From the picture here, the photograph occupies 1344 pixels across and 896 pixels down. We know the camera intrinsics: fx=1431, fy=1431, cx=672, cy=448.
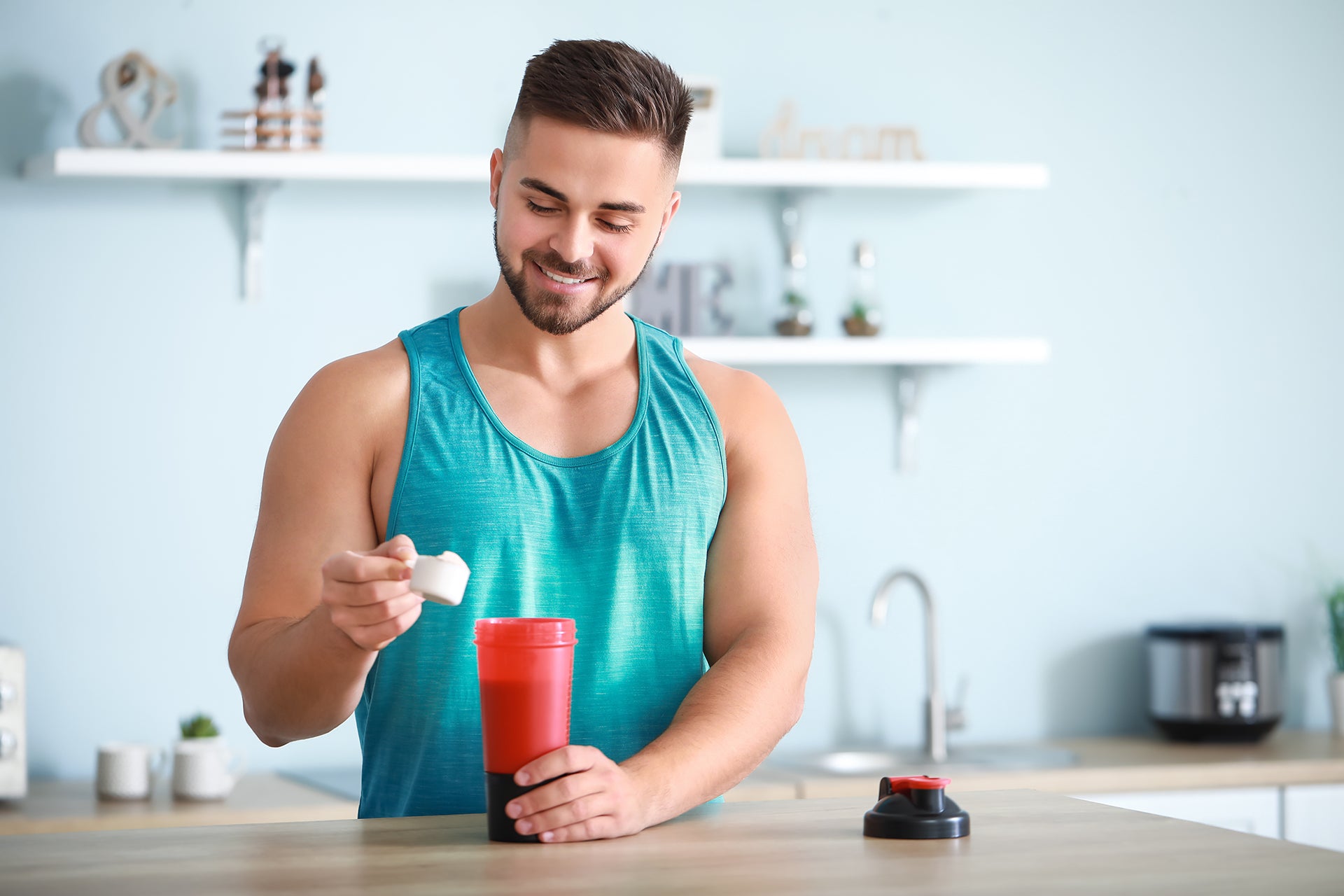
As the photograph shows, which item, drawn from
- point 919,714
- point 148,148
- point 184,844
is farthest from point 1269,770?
point 148,148

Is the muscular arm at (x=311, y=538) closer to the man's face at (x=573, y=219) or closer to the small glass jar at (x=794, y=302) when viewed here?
the man's face at (x=573, y=219)

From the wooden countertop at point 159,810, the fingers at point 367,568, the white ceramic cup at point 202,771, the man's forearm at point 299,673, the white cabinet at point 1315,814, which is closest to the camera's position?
the fingers at point 367,568

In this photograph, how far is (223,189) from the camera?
2586mm

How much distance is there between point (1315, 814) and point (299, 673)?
205 cm

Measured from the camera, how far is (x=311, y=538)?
1245 mm

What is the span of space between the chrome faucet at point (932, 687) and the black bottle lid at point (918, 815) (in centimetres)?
164

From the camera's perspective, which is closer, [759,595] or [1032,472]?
[759,595]

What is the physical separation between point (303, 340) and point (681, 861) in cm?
187

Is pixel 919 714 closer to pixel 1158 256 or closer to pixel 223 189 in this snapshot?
pixel 1158 256

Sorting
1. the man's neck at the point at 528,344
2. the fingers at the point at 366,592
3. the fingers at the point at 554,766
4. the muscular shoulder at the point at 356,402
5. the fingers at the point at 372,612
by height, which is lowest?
the fingers at the point at 554,766

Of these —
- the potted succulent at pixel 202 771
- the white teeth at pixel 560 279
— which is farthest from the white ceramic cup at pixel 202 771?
the white teeth at pixel 560 279

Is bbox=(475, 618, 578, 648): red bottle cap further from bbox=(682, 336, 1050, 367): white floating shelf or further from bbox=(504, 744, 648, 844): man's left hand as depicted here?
bbox=(682, 336, 1050, 367): white floating shelf

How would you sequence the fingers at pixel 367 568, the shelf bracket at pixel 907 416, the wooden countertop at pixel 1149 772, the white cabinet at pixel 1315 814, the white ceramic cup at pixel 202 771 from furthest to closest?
the shelf bracket at pixel 907 416 → the white cabinet at pixel 1315 814 → the wooden countertop at pixel 1149 772 → the white ceramic cup at pixel 202 771 → the fingers at pixel 367 568

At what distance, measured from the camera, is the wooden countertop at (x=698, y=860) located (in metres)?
0.87
